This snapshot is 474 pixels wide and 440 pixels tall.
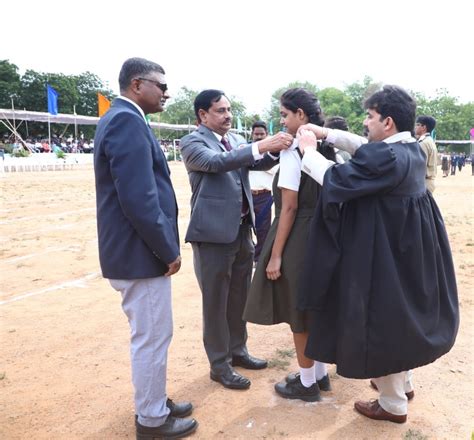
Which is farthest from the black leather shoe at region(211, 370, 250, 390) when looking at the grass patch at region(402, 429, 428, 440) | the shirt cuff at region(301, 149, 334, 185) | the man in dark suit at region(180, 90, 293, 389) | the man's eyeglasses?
the man's eyeglasses

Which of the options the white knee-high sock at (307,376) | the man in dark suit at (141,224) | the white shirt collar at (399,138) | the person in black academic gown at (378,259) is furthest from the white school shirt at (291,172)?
the white knee-high sock at (307,376)

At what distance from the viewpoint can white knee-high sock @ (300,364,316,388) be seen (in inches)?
117

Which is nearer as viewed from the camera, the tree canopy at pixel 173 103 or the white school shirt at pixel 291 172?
the white school shirt at pixel 291 172

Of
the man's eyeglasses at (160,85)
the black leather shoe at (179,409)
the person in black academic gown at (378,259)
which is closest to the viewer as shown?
the person in black academic gown at (378,259)

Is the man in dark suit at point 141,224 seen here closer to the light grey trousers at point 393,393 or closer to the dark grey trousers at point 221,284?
the dark grey trousers at point 221,284

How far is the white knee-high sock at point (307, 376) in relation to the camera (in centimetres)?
298

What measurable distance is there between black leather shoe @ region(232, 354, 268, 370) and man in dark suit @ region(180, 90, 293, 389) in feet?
0.39

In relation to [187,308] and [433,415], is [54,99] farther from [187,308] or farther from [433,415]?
[433,415]

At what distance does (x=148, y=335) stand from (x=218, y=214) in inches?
39.5

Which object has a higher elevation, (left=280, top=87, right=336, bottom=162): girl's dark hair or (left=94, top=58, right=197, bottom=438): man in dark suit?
(left=280, top=87, right=336, bottom=162): girl's dark hair

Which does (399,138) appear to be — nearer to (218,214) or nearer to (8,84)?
(218,214)

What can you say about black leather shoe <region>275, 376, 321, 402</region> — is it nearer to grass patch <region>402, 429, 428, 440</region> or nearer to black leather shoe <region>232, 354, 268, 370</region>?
black leather shoe <region>232, 354, 268, 370</region>

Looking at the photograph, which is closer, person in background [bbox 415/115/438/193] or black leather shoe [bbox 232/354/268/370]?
black leather shoe [bbox 232/354/268/370]

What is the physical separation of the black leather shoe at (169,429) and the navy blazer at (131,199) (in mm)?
938
